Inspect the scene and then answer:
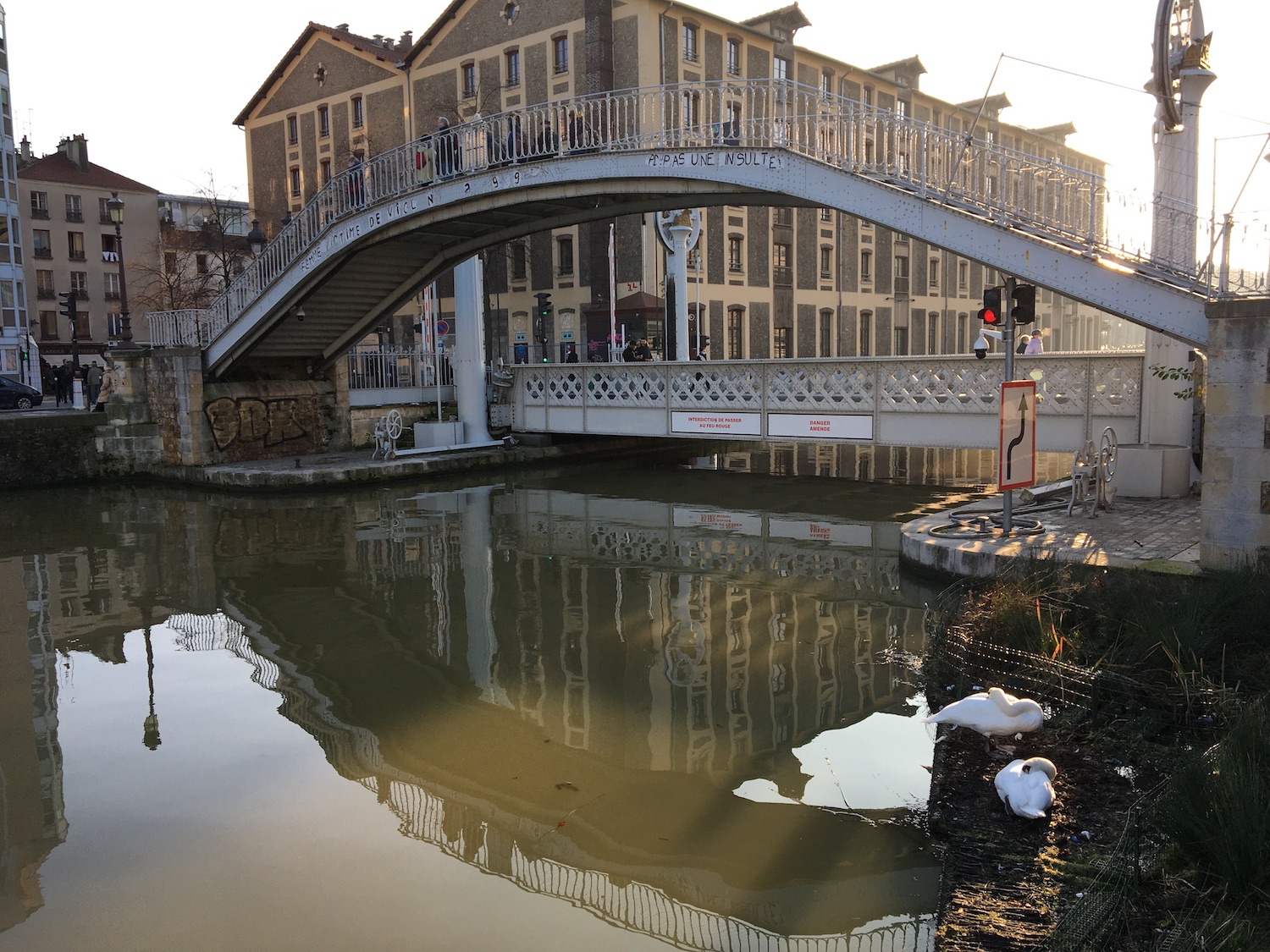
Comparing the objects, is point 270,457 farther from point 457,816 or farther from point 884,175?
point 457,816

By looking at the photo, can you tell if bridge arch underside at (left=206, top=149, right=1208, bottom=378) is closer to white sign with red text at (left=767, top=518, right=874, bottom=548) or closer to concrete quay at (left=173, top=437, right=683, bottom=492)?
concrete quay at (left=173, top=437, right=683, bottom=492)

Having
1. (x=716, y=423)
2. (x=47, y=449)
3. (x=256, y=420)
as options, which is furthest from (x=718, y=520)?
(x=47, y=449)

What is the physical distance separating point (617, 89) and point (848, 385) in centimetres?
1632

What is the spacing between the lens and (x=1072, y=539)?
1002 centimetres

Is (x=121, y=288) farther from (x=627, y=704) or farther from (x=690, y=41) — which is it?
(x=690, y=41)

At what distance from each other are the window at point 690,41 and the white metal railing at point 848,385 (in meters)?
19.5

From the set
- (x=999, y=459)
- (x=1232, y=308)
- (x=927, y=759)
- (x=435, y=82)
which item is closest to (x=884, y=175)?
(x=999, y=459)

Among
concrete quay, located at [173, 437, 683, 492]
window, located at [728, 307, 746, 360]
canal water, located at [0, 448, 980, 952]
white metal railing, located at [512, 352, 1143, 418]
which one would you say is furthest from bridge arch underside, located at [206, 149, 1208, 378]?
window, located at [728, 307, 746, 360]

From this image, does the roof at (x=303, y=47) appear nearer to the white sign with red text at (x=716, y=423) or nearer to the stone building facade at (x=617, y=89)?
the stone building facade at (x=617, y=89)

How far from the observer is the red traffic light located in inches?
412

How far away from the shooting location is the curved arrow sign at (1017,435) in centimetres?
976

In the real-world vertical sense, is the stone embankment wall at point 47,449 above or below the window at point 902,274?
below

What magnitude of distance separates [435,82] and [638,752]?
134 ft

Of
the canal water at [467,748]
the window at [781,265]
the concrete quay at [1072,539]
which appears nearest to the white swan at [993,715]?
the canal water at [467,748]
